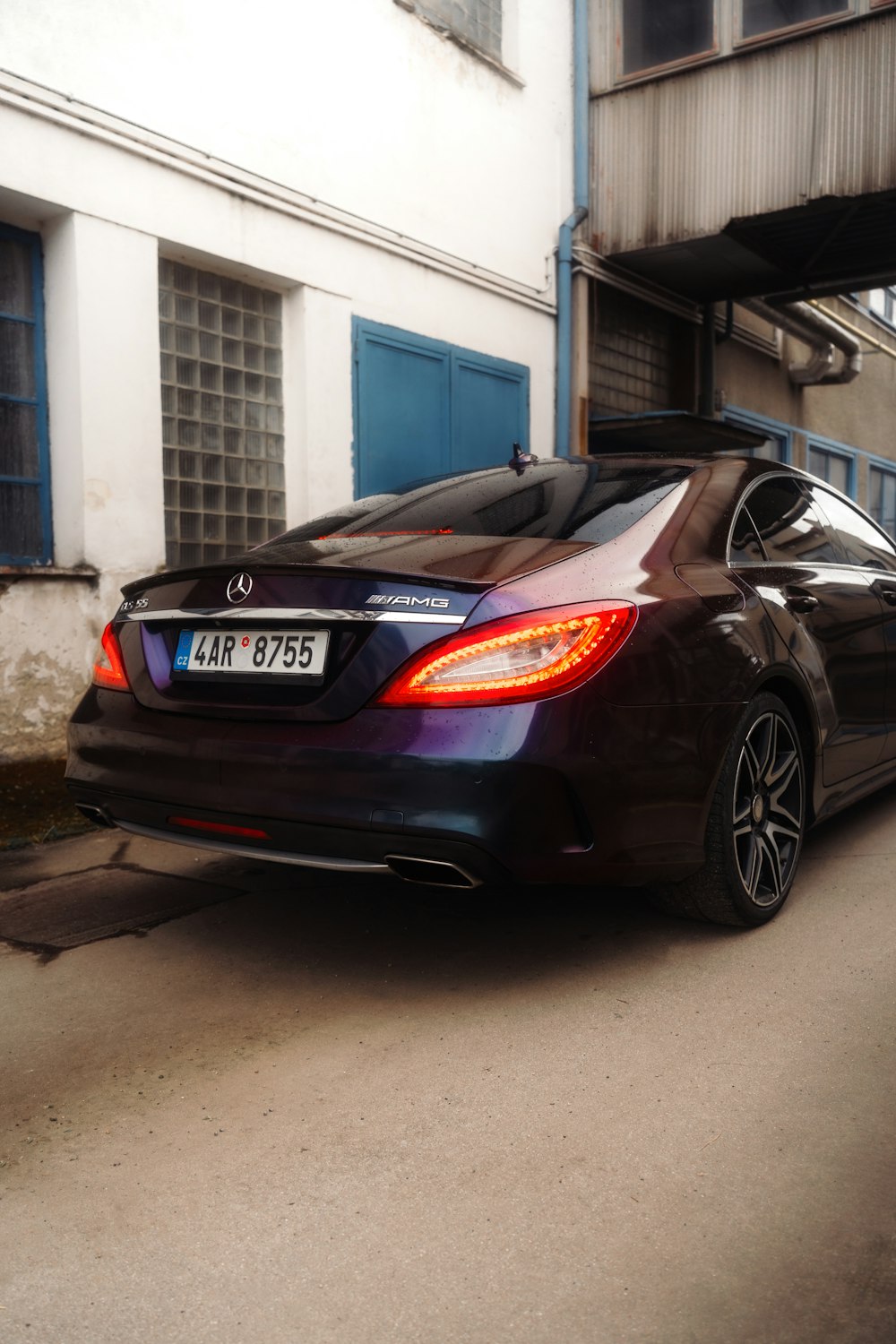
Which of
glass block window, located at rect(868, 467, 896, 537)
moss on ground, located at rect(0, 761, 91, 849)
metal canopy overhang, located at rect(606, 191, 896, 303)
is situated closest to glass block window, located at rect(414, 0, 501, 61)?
metal canopy overhang, located at rect(606, 191, 896, 303)

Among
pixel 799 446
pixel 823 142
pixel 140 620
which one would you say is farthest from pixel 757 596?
pixel 799 446

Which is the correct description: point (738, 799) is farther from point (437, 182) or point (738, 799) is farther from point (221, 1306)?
point (437, 182)

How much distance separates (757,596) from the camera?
3607mm

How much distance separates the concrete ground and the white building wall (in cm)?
320

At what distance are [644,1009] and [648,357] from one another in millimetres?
10001

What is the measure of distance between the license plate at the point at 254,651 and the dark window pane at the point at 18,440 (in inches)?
144

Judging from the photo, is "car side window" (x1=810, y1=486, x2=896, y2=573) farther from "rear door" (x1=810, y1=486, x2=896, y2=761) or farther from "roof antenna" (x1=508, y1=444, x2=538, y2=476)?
"roof antenna" (x1=508, y1=444, x2=538, y2=476)

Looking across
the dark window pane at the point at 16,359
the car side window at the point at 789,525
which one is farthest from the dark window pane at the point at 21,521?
the car side window at the point at 789,525

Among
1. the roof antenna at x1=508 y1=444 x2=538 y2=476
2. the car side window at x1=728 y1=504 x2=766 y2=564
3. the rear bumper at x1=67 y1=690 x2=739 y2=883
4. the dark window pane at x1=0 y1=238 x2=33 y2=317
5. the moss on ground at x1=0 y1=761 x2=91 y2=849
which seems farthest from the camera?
the dark window pane at x1=0 y1=238 x2=33 y2=317

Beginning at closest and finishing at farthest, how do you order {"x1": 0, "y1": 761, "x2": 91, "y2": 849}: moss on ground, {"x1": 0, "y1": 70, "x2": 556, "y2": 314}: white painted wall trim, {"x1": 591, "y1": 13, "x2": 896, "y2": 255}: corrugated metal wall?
{"x1": 0, "y1": 761, "x2": 91, "y2": 849}: moss on ground
{"x1": 0, "y1": 70, "x2": 556, "y2": 314}: white painted wall trim
{"x1": 591, "y1": 13, "x2": 896, "y2": 255}: corrugated metal wall

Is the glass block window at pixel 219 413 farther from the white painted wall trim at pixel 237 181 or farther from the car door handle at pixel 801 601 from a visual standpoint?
the car door handle at pixel 801 601

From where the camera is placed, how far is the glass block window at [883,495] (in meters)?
17.8

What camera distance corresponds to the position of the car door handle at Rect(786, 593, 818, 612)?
381 centimetres

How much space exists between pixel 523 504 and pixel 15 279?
405cm
